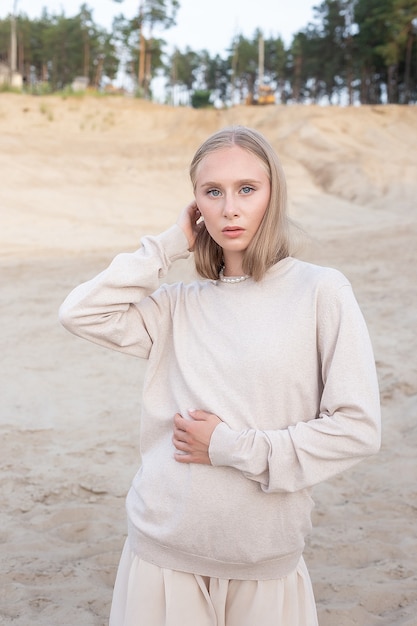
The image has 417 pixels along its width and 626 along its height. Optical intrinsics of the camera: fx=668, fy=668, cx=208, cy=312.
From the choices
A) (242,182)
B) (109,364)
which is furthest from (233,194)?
(109,364)

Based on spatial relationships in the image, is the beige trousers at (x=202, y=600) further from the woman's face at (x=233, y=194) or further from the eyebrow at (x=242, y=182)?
the eyebrow at (x=242, y=182)

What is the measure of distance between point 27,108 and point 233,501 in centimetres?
1627

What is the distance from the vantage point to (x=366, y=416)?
1363 millimetres

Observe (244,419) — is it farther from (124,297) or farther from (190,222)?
(190,222)

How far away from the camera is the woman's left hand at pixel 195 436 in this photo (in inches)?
55.2

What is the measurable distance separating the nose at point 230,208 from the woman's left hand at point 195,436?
434mm

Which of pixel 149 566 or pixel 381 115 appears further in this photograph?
pixel 381 115

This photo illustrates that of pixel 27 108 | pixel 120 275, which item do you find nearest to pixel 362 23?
pixel 27 108

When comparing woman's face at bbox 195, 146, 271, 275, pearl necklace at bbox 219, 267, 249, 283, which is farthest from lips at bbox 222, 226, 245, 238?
pearl necklace at bbox 219, 267, 249, 283

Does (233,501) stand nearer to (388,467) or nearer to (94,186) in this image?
(388,467)

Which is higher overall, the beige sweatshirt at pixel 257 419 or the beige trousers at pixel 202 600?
the beige sweatshirt at pixel 257 419

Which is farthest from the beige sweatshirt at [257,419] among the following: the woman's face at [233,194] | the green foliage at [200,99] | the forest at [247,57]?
the green foliage at [200,99]

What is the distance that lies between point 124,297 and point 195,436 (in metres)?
0.39

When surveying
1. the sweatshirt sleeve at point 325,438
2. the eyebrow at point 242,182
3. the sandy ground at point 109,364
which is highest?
the eyebrow at point 242,182
